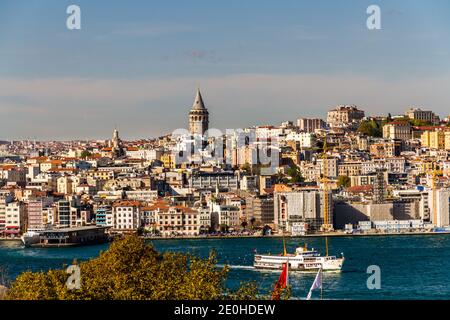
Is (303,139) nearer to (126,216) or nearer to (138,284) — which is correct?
(126,216)

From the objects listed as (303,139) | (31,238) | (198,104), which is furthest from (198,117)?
(31,238)

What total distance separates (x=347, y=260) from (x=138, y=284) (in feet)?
28.7

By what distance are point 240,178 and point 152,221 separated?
425 centimetres

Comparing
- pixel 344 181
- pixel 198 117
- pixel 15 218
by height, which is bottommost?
pixel 15 218

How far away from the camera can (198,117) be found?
2497cm

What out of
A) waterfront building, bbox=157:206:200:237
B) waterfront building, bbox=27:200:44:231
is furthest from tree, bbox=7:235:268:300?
waterfront building, bbox=27:200:44:231

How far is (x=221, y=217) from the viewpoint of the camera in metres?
20.8

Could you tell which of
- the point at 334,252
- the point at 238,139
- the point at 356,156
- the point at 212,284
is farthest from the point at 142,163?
the point at 212,284

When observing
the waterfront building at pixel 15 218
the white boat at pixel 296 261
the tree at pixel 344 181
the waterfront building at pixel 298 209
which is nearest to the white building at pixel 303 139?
the tree at pixel 344 181

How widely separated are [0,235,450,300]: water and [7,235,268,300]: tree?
2.92 m

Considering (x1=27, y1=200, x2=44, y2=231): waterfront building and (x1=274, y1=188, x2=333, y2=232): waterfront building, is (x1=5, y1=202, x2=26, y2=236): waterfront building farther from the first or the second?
(x1=274, y1=188, x2=333, y2=232): waterfront building

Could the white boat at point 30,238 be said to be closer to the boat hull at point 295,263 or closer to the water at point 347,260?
the water at point 347,260

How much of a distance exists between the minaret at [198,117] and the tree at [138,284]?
56.0 feet
